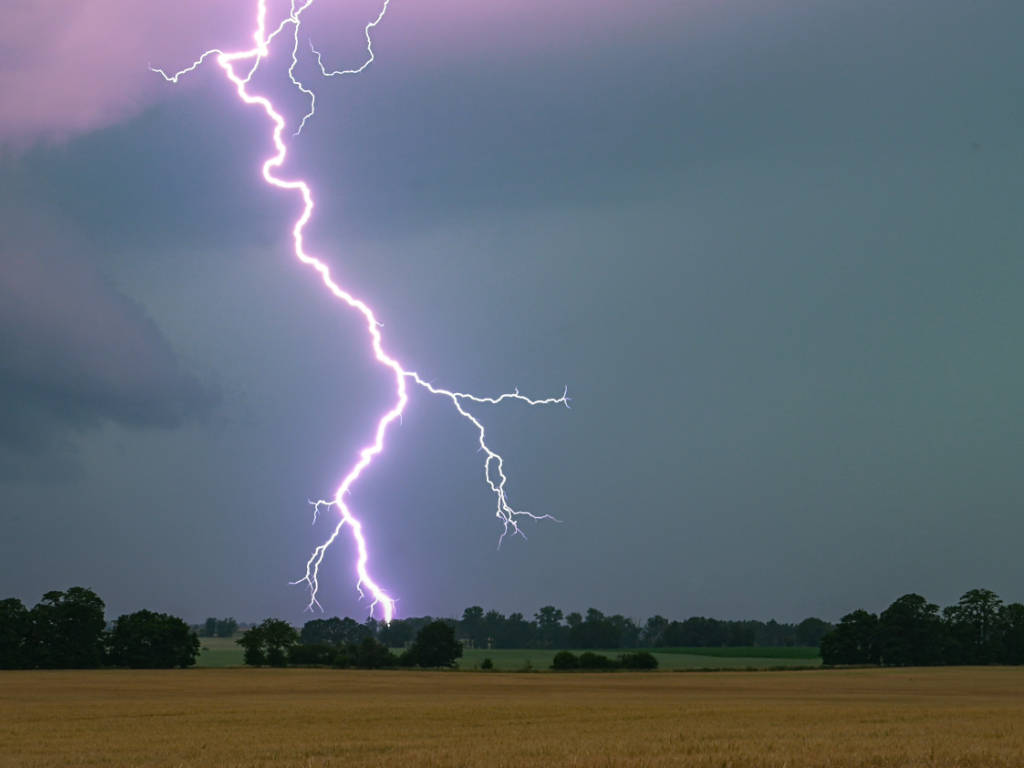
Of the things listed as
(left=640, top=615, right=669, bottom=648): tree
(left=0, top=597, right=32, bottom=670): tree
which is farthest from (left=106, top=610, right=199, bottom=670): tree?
(left=640, top=615, right=669, bottom=648): tree

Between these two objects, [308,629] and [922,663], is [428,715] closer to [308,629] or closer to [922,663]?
[922,663]

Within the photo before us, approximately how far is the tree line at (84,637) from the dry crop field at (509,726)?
23.0 metres

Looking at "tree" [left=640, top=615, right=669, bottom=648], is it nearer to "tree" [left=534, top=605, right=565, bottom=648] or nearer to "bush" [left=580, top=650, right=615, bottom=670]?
"tree" [left=534, top=605, right=565, bottom=648]

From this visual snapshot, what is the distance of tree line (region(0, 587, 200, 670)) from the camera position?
228 ft

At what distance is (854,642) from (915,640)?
4.42 m

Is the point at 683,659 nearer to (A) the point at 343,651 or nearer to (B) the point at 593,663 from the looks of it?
(B) the point at 593,663

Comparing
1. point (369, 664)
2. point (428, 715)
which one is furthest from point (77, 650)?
point (428, 715)

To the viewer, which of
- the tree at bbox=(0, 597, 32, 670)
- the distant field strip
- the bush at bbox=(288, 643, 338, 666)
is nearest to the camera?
the tree at bbox=(0, 597, 32, 670)

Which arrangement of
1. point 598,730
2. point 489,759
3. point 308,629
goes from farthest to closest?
point 308,629 < point 598,730 < point 489,759

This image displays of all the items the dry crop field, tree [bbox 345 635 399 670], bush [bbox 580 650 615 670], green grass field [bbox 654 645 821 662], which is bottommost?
the dry crop field

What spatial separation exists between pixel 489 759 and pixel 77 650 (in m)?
62.9

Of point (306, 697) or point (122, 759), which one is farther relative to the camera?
point (306, 697)

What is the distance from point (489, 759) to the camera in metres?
16.3

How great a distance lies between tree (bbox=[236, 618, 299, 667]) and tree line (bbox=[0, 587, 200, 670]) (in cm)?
477
